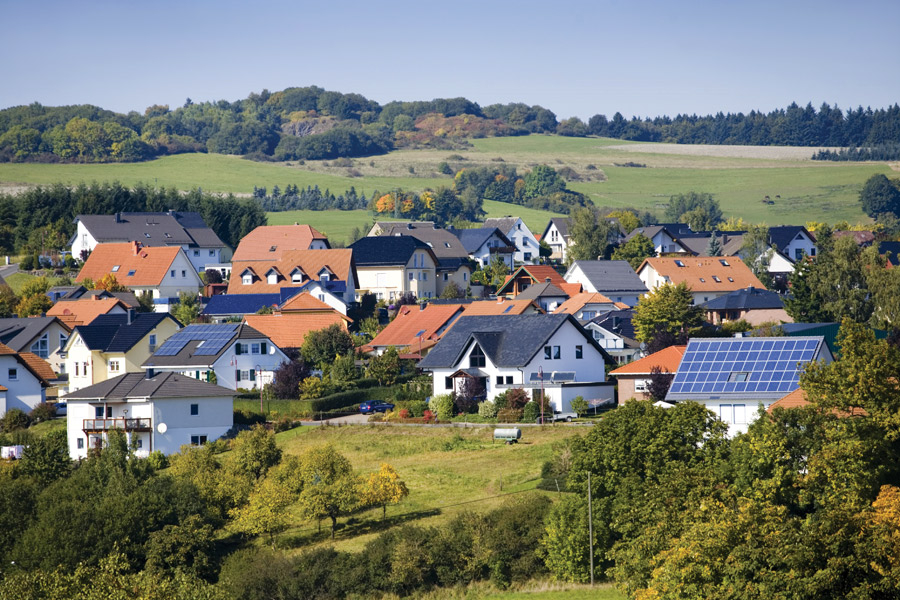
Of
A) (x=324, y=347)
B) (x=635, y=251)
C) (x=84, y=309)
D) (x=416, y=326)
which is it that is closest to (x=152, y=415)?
(x=324, y=347)

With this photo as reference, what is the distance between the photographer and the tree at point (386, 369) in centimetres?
6694

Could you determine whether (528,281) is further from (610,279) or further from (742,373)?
(742,373)

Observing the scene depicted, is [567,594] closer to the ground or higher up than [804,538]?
closer to the ground

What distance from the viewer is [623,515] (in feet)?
130

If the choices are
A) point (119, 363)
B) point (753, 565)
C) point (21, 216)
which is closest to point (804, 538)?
point (753, 565)

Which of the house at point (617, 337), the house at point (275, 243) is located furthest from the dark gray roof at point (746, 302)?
the house at point (275, 243)

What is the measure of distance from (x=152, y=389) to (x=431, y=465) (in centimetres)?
1642

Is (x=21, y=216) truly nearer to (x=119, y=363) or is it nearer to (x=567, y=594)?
(x=119, y=363)

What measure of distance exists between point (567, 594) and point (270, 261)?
64.5 meters

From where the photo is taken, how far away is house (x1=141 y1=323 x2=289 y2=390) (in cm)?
6838

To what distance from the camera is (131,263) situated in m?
95.7

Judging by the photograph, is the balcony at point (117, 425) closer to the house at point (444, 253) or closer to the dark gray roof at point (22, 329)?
the dark gray roof at point (22, 329)

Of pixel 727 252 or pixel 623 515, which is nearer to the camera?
pixel 623 515

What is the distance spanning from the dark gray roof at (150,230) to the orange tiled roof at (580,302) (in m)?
36.5
